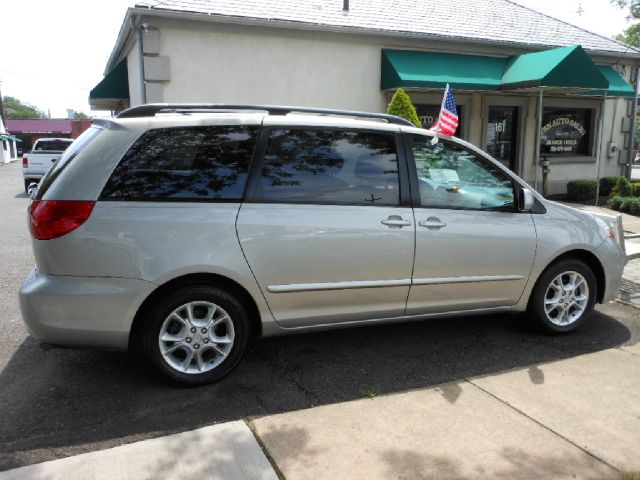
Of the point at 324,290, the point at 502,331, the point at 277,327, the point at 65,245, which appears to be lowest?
the point at 502,331

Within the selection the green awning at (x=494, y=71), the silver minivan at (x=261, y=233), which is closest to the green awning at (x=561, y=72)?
the green awning at (x=494, y=71)

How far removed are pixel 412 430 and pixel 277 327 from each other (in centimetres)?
116

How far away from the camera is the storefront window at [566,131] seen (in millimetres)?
14469

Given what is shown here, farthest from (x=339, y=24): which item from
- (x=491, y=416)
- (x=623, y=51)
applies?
A: (x=491, y=416)

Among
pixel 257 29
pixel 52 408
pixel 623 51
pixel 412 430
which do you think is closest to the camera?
pixel 412 430

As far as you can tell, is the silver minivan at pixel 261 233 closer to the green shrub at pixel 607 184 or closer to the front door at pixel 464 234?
the front door at pixel 464 234

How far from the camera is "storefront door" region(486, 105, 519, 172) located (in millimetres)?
13922

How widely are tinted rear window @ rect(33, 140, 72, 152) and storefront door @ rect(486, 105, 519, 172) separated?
13.2 metres

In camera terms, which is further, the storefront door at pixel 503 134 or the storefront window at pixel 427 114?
the storefront door at pixel 503 134

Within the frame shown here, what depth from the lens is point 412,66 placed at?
12.0 m

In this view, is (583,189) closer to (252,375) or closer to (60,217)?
(252,375)

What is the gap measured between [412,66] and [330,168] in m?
9.02

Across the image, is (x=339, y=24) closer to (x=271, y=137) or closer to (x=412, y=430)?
(x=271, y=137)

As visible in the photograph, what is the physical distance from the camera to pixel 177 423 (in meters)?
3.19
